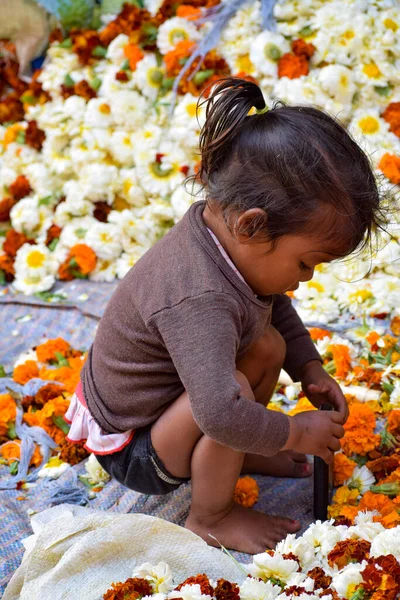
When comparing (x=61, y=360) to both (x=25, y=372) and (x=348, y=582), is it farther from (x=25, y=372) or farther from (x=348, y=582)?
(x=348, y=582)

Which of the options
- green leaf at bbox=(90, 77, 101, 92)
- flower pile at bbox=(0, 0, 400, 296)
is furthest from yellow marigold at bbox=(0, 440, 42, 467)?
green leaf at bbox=(90, 77, 101, 92)

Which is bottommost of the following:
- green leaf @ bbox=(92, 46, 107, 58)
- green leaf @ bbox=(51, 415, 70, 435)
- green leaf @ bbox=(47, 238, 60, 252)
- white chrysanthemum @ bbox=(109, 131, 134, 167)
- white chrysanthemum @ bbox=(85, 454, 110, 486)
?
green leaf @ bbox=(47, 238, 60, 252)

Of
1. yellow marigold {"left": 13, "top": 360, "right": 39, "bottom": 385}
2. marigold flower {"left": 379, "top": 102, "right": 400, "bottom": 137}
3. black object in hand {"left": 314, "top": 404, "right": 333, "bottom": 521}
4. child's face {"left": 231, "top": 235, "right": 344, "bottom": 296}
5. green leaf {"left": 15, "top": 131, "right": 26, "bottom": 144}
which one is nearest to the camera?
child's face {"left": 231, "top": 235, "right": 344, "bottom": 296}

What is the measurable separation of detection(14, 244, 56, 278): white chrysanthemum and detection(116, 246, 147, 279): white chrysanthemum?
0.92 feet

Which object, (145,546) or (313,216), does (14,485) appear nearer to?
(145,546)

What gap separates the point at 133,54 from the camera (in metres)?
3.02

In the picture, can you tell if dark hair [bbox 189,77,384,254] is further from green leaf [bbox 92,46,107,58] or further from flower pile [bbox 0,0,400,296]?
green leaf [bbox 92,46,107,58]

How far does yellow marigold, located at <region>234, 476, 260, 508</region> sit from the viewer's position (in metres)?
1.54

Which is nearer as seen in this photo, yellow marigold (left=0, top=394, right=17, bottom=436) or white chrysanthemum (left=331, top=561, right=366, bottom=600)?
white chrysanthemum (left=331, top=561, right=366, bottom=600)

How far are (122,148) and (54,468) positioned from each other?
61.2 inches

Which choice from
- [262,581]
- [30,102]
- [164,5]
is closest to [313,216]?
[262,581]

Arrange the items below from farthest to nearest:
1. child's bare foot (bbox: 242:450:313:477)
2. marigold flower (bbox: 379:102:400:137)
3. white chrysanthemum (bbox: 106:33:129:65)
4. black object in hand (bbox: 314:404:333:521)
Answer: white chrysanthemum (bbox: 106:33:129:65) < marigold flower (bbox: 379:102:400:137) < child's bare foot (bbox: 242:450:313:477) < black object in hand (bbox: 314:404:333:521)

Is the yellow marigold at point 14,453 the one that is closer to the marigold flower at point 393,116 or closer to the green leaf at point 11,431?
the green leaf at point 11,431

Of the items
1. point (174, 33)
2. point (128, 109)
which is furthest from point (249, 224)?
point (174, 33)
